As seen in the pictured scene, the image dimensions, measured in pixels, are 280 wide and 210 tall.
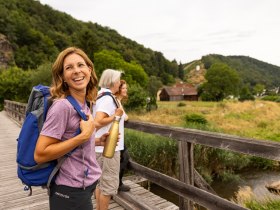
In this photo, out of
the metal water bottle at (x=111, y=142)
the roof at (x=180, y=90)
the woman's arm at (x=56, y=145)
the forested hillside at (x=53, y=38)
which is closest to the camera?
the woman's arm at (x=56, y=145)

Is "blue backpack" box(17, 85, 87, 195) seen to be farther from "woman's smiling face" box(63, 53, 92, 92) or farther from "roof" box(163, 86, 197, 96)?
"roof" box(163, 86, 197, 96)

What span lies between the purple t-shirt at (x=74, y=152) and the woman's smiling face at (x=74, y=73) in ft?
0.45

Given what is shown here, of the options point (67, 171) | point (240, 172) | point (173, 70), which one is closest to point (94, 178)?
point (67, 171)

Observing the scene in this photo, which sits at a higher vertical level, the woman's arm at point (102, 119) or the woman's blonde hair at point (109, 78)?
the woman's blonde hair at point (109, 78)

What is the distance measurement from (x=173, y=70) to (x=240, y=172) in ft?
414

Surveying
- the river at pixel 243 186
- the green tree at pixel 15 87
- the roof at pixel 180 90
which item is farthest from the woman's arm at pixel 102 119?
the roof at pixel 180 90

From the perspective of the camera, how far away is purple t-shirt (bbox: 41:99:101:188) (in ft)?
5.56

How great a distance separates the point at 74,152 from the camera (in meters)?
1.85

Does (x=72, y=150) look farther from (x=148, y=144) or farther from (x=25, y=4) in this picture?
(x=25, y=4)

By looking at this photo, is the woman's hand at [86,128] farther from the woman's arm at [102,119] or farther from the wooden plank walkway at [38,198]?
the wooden plank walkway at [38,198]

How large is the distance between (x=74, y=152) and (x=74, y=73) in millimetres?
501

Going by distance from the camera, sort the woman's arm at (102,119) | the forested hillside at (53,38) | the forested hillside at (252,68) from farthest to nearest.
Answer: the forested hillside at (252,68)
the forested hillside at (53,38)
the woman's arm at (102,119)

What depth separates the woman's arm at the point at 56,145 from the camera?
167 cm

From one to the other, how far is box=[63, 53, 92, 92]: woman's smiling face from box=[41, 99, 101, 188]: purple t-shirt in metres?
0.14
